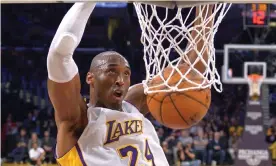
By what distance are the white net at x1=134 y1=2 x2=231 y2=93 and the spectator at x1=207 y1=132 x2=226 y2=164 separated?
543cm

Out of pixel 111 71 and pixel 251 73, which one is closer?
pixel 111 71

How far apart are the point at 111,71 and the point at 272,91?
823cm

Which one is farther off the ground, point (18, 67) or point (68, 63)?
point (68, 63)

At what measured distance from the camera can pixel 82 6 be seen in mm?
1903

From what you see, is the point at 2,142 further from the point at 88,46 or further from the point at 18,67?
the point at 88,46

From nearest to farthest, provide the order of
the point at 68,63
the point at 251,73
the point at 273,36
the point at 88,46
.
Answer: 1. the point at 68,63
2. the point at 251,73
3. the point at 273,36
4. the point at 88,46

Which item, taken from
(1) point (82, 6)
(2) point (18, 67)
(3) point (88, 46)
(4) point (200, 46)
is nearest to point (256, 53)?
(3) point (88, 46)

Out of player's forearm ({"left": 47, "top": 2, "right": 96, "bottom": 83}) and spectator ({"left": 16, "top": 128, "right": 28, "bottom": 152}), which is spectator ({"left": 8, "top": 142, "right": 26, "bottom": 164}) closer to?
spectator ({"left": 16, "top": 128, "right": 28, "bottom": 152})

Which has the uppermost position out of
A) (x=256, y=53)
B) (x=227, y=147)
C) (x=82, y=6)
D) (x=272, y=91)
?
(x=82, y=6)

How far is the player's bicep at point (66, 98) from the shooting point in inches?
75.2

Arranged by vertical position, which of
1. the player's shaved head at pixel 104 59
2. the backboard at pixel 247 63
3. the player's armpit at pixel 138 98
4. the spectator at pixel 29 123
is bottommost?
the spectator at pixel 29 123

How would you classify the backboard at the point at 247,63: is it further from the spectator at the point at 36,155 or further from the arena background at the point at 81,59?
the spectator at the point at 36,155

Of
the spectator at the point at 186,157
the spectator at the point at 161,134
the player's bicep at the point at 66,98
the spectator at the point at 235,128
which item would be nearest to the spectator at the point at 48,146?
the spectator at the point at 161,134

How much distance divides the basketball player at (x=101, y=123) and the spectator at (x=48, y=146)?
231 inches
